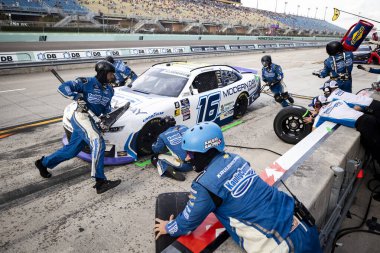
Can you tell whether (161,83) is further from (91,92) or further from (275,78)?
(275,78)

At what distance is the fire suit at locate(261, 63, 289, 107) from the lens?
8.30 m

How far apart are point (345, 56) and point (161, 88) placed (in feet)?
15.1

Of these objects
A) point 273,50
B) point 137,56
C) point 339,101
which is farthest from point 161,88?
point 273,50

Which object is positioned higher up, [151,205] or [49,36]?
[49,36]

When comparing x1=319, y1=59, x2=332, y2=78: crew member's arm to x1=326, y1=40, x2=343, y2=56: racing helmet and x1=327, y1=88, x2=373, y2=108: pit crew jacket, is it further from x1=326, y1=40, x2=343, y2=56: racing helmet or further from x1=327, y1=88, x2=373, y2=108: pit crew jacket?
x1=327, y1=88, x2=373, y2=108: pit crew jacket

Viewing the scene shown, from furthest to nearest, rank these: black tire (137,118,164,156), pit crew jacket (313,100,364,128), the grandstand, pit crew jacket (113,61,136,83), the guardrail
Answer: the grandstand, the guardrail, pit crew jacket (113,61,136,83), black tire (137,118,164,156), pit crew jacket (313,100,364,128)

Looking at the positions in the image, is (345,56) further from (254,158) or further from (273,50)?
(273,50)

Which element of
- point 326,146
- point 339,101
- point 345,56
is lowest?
point 326,146

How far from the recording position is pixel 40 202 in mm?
3732

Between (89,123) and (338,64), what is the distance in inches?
237

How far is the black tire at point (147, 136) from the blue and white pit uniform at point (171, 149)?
15.9 inches

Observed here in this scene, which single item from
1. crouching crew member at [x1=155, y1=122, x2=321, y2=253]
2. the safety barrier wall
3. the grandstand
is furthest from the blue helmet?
the grandstand

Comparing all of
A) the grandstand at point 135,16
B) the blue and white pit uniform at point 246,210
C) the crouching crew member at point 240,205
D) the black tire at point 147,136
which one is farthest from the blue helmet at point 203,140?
the grandstand at point 135,16

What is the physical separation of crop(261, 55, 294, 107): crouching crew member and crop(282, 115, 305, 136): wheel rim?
2577 millimetres
